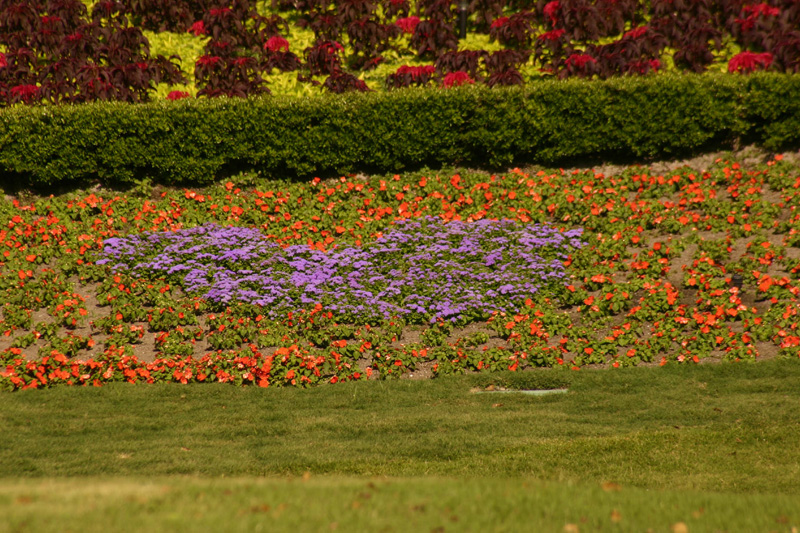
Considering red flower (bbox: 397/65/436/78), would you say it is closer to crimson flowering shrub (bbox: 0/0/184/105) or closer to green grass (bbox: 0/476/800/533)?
crimson flowering shrub (bbox: 0/0/184/105)

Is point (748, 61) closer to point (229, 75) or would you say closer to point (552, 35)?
point (552, 35)

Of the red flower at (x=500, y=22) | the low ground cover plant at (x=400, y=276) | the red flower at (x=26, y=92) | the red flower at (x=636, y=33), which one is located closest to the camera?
the low ground cover plant at (x=400, y=276)

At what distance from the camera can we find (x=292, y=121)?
37.6ft

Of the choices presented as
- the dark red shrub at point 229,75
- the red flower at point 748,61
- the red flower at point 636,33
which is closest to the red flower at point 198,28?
the dark red shrub at point 229,75

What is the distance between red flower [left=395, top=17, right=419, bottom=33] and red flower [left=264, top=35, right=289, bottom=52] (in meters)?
2.16

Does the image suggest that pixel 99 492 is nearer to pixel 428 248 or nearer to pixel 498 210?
pixel 428 248

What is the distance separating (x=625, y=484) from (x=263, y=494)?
2.43 meters

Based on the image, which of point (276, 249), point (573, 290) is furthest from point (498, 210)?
point (276, 249)

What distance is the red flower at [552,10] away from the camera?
1391 cm

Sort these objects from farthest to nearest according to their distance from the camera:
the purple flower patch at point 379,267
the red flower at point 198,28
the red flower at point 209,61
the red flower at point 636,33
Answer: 1. the red flower at point 198,28
2. the red flower at point 636,33
3. the red flower at point 209,61
4. the purple flower patch at point 379,267

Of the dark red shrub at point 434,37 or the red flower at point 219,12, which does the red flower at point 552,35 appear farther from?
the red flower at point 219,12

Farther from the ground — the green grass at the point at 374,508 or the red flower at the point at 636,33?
the red flower at the point at 636,33

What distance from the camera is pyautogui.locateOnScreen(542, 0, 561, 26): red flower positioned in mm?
13906

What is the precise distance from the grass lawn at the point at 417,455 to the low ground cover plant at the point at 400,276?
1.58 feet
